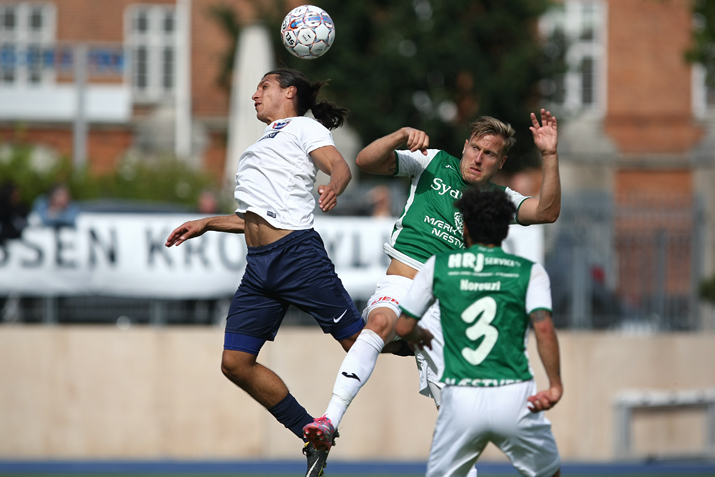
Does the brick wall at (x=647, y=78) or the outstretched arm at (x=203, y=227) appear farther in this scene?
the brick wall at (x=647, y=78)

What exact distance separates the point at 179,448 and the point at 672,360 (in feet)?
21.1

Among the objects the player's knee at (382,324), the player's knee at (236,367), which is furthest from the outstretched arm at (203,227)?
the player's knee at (382,324)

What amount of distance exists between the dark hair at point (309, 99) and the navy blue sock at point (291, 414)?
1.83 m

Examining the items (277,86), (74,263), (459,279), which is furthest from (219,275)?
(459,279)

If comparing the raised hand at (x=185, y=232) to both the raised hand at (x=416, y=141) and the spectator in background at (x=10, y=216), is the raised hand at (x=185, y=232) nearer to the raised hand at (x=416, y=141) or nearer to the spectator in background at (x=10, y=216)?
the raised hand at (x=416, y=141)

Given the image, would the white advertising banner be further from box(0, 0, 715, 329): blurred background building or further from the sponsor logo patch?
box(0, 0, 715, 329): blurred background building

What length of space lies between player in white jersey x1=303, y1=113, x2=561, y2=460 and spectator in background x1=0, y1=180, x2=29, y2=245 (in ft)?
21.7

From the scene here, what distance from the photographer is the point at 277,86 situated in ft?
21.6

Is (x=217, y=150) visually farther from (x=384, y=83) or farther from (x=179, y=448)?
(x=179, y=448)

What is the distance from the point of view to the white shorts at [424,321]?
629 centimetres

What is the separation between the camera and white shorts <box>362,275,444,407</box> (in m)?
6.29

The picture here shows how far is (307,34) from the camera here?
6.54 meters

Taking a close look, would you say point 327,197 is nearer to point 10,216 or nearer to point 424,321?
point 424,321

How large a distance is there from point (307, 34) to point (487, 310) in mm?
2376
